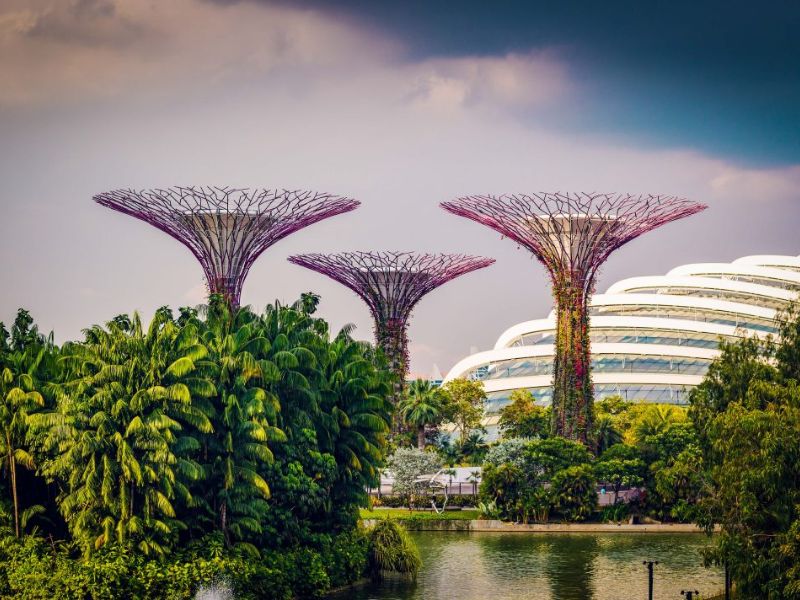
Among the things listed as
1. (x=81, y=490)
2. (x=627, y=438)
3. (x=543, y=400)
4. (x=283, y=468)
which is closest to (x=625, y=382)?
(x=543, y=400)

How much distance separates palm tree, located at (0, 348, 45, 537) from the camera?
1702 inches

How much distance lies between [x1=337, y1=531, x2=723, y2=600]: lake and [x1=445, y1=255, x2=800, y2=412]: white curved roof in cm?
4667

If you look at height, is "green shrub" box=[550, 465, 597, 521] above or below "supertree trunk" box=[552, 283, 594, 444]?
below

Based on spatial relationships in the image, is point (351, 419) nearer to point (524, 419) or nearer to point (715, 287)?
point (524, 419)

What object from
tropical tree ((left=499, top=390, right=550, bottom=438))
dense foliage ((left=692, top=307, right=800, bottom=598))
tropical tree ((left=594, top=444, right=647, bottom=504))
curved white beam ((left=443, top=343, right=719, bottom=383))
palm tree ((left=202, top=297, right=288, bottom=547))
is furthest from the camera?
curved white beam ((left=443, top=343, right=719, bottom=383))

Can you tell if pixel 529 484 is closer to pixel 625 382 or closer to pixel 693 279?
pixel 625 382

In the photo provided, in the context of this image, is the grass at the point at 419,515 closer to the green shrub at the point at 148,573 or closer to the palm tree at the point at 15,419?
the green shrub at the point at 148,573

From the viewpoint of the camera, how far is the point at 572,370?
258ft

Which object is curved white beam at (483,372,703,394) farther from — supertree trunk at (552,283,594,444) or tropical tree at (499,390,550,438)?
supertree trunk at (552,283,594,444)

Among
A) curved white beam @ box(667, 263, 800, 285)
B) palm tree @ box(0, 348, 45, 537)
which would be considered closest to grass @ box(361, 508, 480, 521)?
palm tree @ box(0, 348, 45, 537)

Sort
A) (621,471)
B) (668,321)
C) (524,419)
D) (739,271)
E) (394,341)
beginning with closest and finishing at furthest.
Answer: (621,471) → (394,341) → (524,419) → (668,321) → (739,271)

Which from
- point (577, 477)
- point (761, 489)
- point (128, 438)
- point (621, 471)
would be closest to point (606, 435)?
point (621, 471)

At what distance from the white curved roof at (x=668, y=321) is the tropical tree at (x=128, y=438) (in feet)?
231

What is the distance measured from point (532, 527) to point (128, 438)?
30698 mm
